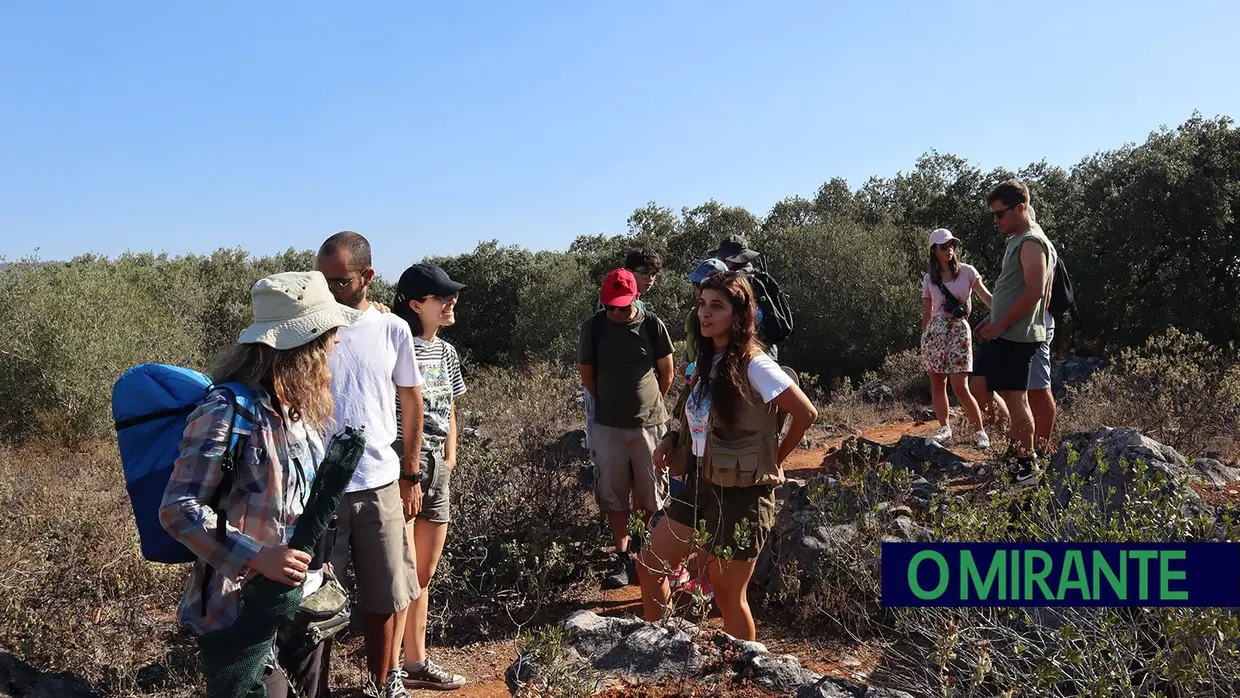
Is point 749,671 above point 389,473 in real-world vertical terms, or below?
below

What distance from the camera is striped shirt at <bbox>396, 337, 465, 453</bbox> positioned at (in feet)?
11.0

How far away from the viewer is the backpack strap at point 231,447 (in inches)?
78.1

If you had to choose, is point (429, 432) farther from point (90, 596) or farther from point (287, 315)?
point (90, 596)

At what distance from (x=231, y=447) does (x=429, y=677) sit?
1851 millimetres

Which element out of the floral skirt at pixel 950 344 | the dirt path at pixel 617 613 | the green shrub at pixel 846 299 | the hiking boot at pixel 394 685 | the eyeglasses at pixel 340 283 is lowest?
the dirt path at pixel 617 613

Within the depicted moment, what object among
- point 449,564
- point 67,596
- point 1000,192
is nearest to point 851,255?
point 1000,192

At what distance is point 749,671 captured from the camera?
2.63 m

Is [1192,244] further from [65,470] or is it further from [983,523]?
[65,470]

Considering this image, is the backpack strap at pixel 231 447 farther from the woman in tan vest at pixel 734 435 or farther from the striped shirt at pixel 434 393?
the woman in tan vest at pixel 734 435

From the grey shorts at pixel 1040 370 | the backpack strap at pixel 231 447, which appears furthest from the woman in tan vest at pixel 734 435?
the grey shorts at pixel 1040 370

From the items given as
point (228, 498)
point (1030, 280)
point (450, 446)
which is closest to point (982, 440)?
point (1030, 280)

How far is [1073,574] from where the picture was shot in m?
2.82

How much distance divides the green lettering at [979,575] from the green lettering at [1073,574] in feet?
0.60

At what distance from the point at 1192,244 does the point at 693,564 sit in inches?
556
